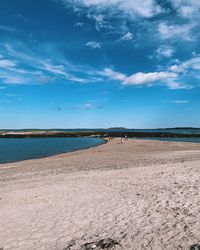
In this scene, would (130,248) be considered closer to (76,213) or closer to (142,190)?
(76,213)

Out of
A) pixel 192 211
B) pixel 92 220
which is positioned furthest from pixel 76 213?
pixel 192 211

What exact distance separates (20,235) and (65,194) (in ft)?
14.2

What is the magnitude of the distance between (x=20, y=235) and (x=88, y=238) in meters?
1.79

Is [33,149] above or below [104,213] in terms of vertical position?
below

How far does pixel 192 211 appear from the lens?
896 cm

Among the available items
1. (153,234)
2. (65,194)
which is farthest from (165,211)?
(65,194)

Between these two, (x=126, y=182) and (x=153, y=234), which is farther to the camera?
(x=126, y=182)

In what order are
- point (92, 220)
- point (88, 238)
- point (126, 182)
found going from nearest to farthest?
point (88, 238) < point (92, 220) < point (126, 182)

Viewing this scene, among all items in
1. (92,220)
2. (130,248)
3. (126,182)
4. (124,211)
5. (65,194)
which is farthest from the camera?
(126,182)

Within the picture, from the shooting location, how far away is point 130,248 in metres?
6.74

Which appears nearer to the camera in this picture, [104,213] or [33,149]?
→ [104,213]

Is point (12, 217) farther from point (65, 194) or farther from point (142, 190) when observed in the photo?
point (142, 190)

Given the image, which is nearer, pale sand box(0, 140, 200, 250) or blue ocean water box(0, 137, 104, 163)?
pale sand box(0, 140, 200, 250)

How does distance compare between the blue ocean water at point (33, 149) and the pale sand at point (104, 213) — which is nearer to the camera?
the pale sand at point (104, 213)
